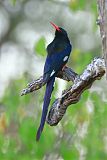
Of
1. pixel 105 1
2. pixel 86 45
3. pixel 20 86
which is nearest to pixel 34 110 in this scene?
pixel 20 86

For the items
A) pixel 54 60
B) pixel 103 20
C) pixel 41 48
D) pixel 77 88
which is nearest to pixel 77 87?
pixel 77 88

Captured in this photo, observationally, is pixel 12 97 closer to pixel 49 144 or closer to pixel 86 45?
pixel 49 144

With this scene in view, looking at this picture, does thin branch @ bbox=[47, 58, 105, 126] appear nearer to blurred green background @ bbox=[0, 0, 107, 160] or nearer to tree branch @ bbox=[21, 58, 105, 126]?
tree branch @ bbox=[21, 58, 105, 126]

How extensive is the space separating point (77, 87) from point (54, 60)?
0.62m

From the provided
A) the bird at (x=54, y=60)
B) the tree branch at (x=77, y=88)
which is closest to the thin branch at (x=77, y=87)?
the tree branch at (x=77, y=88)

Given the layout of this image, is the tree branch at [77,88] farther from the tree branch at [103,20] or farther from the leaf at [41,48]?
the leaf at [41,48]

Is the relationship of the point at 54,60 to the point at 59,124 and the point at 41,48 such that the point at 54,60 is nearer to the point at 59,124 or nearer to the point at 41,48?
the point at 41,48

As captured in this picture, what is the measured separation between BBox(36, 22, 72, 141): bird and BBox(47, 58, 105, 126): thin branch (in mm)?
152

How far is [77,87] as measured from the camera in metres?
2.80

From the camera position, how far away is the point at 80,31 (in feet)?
37.1

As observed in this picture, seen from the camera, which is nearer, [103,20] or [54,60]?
[103,20]

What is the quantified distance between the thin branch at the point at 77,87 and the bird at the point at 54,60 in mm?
152

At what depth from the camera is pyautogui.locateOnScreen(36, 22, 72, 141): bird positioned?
320 cm

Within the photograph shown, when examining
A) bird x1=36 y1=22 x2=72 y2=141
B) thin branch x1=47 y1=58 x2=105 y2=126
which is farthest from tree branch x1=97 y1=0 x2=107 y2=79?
bird x1=36 y1=22 x2=72 y2=141
